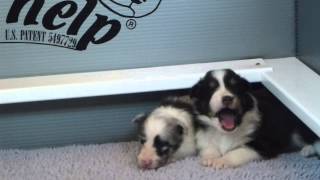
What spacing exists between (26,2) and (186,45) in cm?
56

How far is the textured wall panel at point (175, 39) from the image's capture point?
188 cm

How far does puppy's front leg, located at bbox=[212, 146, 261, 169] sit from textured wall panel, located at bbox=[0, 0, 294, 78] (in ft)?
1.21

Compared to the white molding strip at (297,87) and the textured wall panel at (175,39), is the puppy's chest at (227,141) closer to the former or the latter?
the white molding strip at (297,87)

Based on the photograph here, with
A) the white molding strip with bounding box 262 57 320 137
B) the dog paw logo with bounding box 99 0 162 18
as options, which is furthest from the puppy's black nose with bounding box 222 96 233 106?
the dog paw logo with bounding box 99 0 162 18

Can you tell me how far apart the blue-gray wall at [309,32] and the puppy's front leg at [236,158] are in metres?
0.34

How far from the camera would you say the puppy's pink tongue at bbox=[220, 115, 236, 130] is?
1671 millimetres

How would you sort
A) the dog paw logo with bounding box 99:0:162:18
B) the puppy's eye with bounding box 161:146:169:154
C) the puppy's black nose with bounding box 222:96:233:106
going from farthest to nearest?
the dog paw logo with bounding box 99:0:162:18, the puppy's eye with bounding box 161:146:169:154, the puppy's black nose with bounding box 222:96:233:106

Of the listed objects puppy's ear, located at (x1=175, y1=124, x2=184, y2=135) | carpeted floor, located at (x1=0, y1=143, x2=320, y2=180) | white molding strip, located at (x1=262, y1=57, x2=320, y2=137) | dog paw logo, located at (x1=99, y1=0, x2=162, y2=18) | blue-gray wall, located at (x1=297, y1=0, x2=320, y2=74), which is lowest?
carpeted floor, located at (x1=0, y1=143, x2=320, y2=180)

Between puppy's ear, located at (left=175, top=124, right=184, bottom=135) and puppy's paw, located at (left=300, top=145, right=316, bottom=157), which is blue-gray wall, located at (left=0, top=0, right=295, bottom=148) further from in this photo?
puppy's paw, located at (left=300, top=145, right=316, bottom=157)

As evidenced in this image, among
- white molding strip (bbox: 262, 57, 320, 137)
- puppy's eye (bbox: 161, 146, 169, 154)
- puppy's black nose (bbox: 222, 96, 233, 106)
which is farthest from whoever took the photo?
puppy's eye (bbox: 161, 146, 169, 154)

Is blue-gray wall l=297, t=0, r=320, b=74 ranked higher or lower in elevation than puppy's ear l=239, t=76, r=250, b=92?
higher

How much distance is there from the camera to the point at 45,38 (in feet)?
6.18

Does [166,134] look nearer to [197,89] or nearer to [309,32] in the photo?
[197,89]

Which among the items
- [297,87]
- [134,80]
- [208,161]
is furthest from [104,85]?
[297,87]
